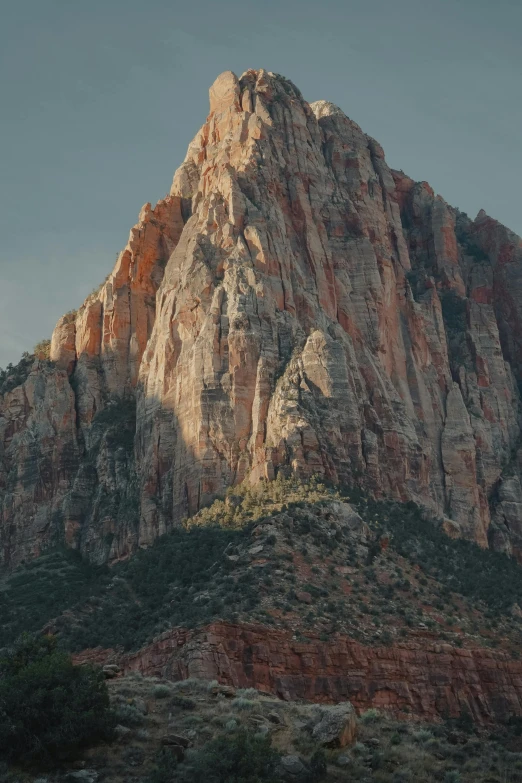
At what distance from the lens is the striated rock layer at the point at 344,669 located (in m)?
67.1

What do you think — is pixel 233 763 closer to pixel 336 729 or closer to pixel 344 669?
pixel 336 729

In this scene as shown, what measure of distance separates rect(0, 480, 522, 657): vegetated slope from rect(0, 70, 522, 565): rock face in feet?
15.2

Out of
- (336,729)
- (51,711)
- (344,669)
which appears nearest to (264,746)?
(336,729)

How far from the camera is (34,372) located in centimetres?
11469

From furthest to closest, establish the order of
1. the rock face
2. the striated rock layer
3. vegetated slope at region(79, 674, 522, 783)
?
the rock face
the striated rock layer
vegetated slope at region(79, 674, 522, 783)

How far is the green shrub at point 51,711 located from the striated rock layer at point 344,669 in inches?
708

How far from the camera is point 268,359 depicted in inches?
3669

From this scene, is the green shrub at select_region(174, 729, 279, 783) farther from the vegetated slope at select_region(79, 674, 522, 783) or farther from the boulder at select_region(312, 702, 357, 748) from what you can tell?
the boulder at select_region(312, 702, 357, 748)

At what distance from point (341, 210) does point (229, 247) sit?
1814 cm

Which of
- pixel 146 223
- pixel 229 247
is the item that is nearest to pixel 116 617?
pixel 229 247

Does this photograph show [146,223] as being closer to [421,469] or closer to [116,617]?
[421,469]

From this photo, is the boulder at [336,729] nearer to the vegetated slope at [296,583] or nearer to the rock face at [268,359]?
the vegetated slope at [296,583]

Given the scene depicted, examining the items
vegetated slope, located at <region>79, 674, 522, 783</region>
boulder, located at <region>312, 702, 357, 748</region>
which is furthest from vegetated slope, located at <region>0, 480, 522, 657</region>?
boulder, located at <region>312, 702, 357, 748</region>

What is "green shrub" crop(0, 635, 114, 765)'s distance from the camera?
45094 millimetres
